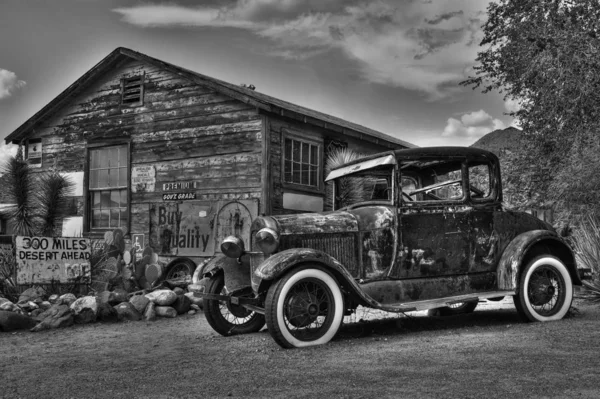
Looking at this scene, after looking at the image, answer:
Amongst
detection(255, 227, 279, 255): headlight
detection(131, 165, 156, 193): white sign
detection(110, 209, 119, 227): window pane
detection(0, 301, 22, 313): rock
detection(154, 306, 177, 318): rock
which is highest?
detection(131, 165, 156, 193): white sign

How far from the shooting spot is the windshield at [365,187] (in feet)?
20.1

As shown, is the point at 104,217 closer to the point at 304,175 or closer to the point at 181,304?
the point at 304,175

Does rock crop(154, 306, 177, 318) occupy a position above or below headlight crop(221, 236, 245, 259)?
below

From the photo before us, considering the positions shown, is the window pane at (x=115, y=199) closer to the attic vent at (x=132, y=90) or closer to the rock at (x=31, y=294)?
the attic vent at (x=132, y=90)

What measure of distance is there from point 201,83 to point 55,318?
629cm

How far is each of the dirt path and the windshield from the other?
4.51ft

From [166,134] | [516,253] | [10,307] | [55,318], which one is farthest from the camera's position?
[166,134]

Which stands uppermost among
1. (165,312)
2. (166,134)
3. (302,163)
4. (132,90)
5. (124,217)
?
(132,90)

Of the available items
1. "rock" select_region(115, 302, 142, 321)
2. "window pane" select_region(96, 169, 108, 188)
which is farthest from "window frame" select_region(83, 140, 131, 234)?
"rock" select_region(115, 302, 142, 321)

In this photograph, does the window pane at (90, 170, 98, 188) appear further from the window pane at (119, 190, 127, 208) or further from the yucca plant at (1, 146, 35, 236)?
the yucca plant at (1, 146, 35, 236)

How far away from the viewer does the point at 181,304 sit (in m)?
8.02

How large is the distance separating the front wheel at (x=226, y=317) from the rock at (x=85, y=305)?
6.37 ft

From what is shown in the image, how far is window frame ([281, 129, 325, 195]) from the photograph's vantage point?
11500 mm

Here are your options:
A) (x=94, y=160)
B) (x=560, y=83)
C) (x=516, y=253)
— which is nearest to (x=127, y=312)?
(x=516, y=253)
